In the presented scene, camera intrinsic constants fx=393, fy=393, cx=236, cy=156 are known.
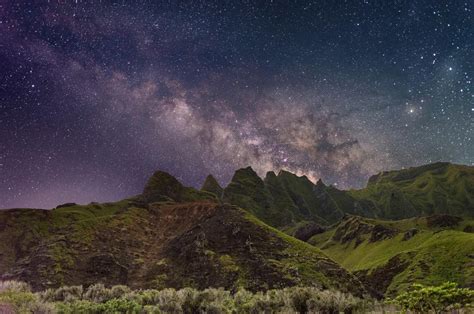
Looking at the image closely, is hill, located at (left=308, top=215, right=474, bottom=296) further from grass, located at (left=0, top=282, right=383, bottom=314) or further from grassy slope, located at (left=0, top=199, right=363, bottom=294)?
grass, located at (left=0, top=282, right=383, bottom=314)

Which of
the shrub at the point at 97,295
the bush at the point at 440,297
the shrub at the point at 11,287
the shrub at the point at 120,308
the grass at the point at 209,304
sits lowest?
the shrub at the point at 97,295

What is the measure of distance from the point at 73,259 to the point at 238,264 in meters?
50.9

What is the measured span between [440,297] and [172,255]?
11047 centimetres

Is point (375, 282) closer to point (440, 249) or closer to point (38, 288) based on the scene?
point (440, 249)

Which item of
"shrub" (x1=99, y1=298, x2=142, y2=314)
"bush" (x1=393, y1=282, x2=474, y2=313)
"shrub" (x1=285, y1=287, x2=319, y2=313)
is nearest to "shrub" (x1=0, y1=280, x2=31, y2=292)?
"shrub" (x1=99, y1=298, x2=142, y2=314)

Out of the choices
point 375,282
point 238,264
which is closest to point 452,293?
point 238,264

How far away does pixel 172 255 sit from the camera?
130250mm

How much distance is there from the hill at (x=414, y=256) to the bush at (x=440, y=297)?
308 feet

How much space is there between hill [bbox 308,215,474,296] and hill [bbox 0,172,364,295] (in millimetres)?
29470

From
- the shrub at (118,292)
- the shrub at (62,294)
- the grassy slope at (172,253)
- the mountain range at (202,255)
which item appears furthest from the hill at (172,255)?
the shrub at (118,292)

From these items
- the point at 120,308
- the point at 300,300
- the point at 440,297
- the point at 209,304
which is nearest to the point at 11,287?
the point at 120,308

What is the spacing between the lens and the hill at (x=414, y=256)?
127 m

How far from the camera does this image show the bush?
27605 mm

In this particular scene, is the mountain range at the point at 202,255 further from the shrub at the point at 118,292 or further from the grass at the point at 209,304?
the grass at the point at 209,304
